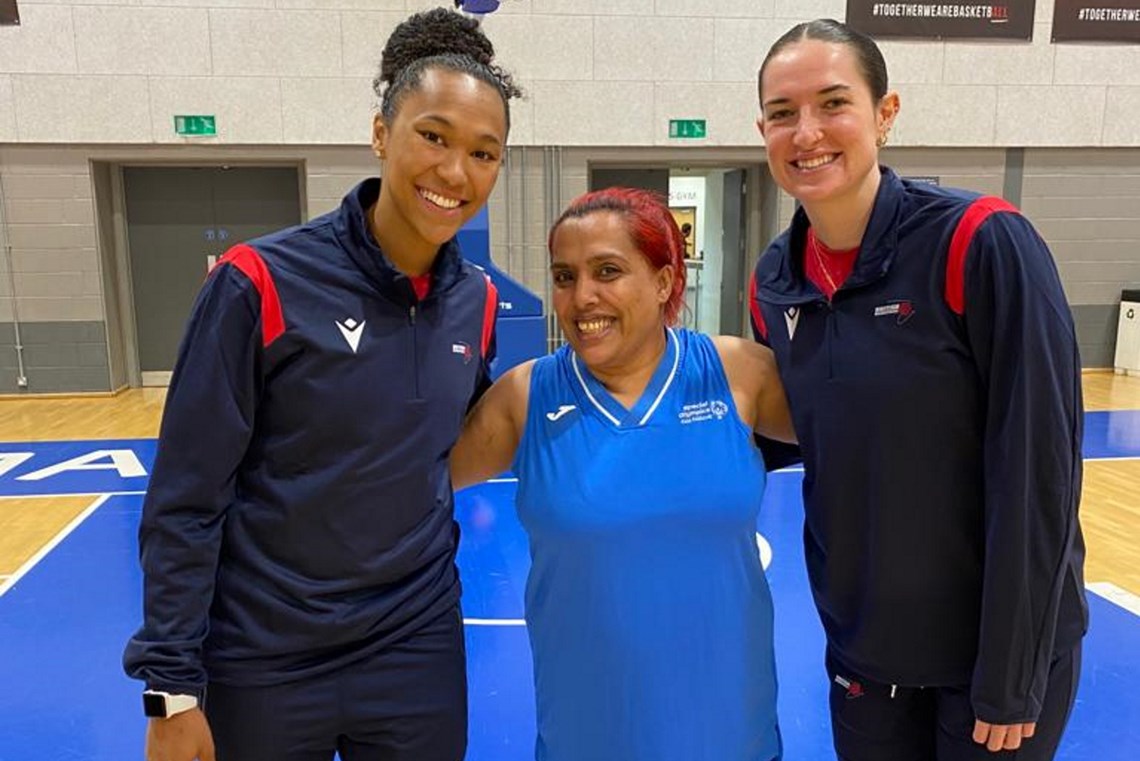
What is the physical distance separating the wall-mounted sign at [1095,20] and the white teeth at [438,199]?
10.5 metres

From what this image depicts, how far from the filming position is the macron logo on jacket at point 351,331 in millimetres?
1492

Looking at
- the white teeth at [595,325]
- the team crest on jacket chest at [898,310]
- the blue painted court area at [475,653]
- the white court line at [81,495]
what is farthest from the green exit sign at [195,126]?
the team crest on jacket chest at [898,310]

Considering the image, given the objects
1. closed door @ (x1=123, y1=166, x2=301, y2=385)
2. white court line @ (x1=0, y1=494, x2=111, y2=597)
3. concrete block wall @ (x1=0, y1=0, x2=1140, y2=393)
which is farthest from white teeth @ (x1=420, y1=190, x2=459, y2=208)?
closed door @ (x1=123, y1=166, x2=301, y2=385)

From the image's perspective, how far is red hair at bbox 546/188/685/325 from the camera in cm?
162

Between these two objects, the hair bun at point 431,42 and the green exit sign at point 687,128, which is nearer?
the hair bun at point 431,42

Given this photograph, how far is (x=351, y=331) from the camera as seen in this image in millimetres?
1499

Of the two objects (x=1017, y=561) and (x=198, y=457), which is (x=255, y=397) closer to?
(x=198, y=457)

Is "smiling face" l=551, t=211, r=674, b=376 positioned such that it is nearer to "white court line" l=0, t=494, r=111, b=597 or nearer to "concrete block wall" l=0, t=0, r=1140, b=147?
"white court line" l=0, t=494, r=111, b=597

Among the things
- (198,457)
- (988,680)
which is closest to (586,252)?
(198,457)

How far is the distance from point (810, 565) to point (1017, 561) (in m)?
0.44

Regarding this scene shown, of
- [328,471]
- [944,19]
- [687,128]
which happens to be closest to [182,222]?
[687,128]

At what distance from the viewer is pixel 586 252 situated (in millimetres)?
1605

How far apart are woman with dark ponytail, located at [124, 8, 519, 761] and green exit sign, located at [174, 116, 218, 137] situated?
8237 millimetres

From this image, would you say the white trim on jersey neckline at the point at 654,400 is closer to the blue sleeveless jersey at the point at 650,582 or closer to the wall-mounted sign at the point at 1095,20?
the blue sleeveless jersey at the point at 650,582
